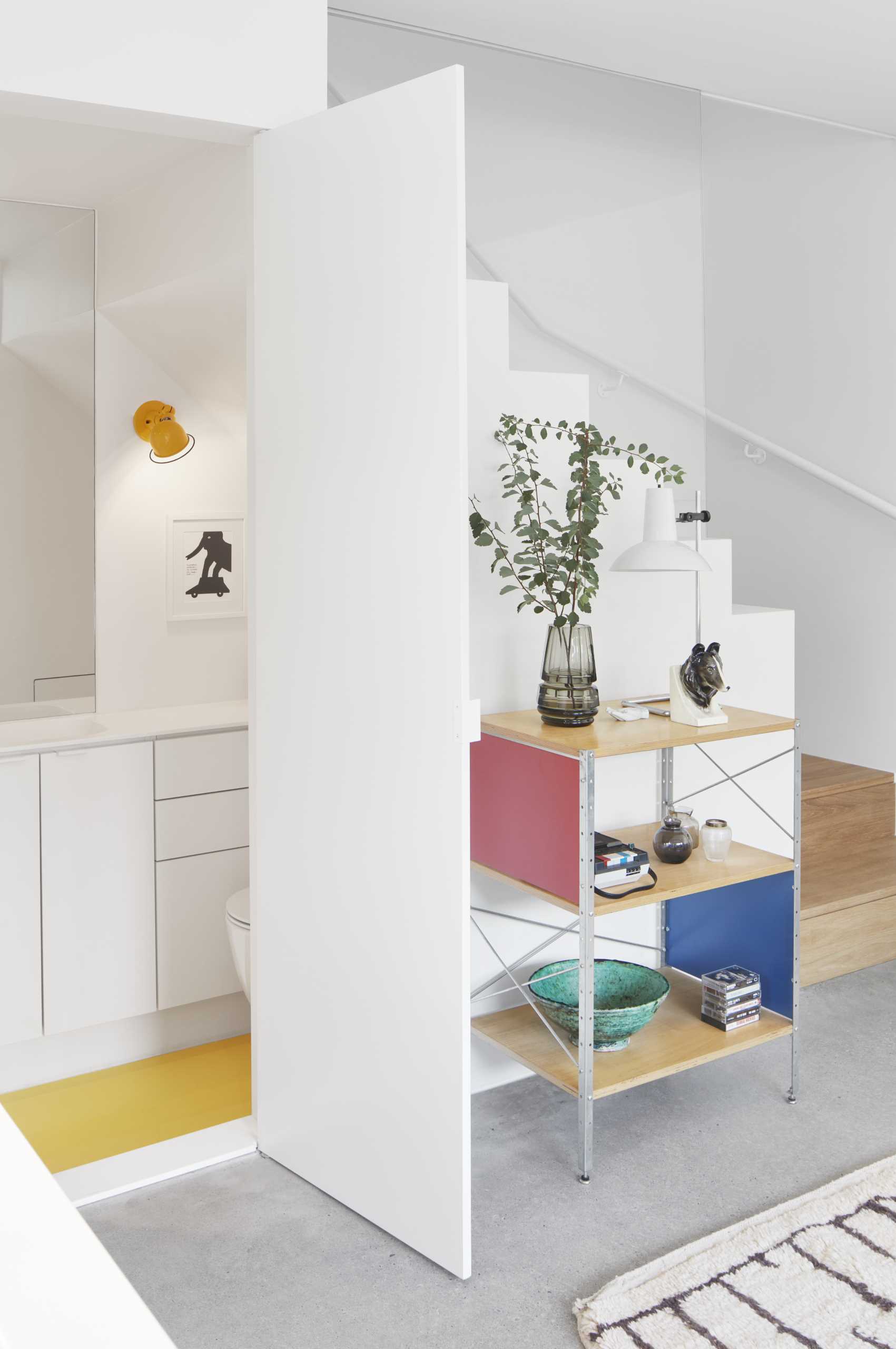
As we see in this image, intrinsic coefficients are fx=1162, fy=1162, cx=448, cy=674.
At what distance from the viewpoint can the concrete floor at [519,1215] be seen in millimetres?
1966

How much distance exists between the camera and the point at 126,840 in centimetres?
309

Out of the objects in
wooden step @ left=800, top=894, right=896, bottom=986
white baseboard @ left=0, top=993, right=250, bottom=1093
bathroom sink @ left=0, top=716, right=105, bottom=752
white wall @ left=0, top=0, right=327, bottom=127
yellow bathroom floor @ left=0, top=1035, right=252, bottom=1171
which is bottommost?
yellow bathroom floor @ left=0, top=1035, right=252, bottom=1171

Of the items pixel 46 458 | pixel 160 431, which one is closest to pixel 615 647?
pixel 160 431

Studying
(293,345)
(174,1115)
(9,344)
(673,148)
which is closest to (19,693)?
(9,344)

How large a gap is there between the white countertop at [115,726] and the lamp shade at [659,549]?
1.24 m

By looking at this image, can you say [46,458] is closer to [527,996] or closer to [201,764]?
[201,764]

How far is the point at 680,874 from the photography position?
258 cm

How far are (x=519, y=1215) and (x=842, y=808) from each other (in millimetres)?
1964

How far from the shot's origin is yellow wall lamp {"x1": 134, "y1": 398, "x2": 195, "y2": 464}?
11.1ft

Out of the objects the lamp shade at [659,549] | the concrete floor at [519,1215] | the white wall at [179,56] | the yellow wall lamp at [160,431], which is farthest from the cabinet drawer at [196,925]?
the white wall at [179,56]

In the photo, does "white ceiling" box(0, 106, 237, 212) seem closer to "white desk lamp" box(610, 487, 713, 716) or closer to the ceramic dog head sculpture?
"white desk lamp" box(610, 487, 713, 716)

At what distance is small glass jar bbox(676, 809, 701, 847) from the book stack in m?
0.32

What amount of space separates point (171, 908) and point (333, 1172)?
3.51 ft

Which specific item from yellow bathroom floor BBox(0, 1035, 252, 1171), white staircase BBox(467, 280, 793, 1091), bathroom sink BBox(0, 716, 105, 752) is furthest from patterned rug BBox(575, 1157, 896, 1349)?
bathroom sink BBox(0, 716, 105, 752)
